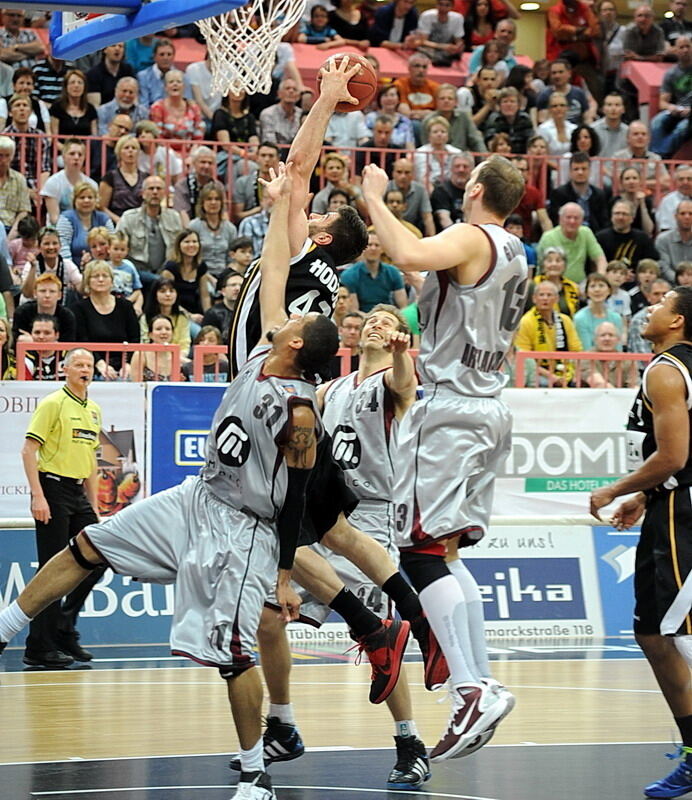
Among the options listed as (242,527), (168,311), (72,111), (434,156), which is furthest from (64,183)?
(242,527)

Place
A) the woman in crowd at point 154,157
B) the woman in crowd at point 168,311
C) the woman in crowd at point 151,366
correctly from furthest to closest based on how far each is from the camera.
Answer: the woman in crowd at point 154,157, the woman in crowd at point 168,311, the woman in crowd at point 151,366

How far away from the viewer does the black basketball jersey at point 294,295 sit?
684 centimetres

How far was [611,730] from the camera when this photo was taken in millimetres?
8055

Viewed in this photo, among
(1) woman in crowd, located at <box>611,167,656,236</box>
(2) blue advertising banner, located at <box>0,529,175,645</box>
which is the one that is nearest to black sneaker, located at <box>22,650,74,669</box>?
(2) blue advertising banner, located at <box>0,529,175,645</box>

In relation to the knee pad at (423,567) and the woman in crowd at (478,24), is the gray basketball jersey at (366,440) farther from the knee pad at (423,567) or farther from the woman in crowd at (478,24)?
the woman in crowd at (478,24)

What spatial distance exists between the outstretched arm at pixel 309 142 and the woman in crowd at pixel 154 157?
29.0 ft

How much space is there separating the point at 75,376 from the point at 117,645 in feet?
7.53

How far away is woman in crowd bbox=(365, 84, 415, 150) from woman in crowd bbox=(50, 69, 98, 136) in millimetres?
3535

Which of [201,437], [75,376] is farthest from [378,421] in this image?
[201,437]

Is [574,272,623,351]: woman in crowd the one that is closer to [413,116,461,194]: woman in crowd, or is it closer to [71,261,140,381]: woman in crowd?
[413,116,461,194]: woman in crowd

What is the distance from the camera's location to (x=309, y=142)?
22.1 ft

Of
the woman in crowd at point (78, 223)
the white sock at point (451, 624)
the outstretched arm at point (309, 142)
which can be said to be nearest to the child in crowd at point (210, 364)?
the woman in crowd at point (78, 223)

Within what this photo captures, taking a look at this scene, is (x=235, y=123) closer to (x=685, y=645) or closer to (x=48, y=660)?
(x=48, y=660)

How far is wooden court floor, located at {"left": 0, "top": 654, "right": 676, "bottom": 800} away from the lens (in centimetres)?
639
